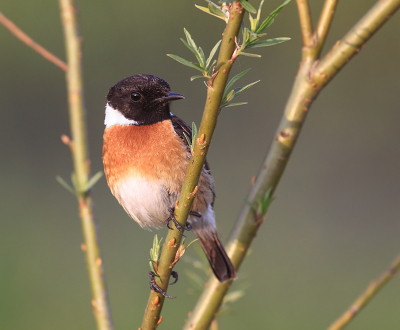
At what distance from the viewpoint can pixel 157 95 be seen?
9.71 feet

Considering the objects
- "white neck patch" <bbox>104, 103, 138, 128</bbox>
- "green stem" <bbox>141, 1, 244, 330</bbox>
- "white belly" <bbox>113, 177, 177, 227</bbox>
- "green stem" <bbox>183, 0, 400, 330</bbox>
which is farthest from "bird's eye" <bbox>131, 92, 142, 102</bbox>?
"green stem" <bbox>141, 1, 244, 330</bbox>

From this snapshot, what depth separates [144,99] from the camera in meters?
3.03

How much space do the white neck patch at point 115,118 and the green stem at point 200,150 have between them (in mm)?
1642

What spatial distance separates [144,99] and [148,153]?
397mm

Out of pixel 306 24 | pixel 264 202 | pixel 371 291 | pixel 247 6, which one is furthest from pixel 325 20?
pixel 371 291

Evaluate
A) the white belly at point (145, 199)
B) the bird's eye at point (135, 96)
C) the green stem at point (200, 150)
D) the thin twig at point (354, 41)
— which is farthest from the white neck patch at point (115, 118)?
the green stem at point (200, 150)

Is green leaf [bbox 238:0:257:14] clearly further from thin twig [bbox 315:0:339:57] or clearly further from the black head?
the black head

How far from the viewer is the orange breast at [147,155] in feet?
8.96

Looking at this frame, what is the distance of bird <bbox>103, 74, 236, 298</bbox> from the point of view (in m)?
2.75

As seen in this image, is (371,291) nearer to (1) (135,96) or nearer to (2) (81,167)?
(2) (81,167)

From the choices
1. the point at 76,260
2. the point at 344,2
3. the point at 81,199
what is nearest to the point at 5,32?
the point at 76,260

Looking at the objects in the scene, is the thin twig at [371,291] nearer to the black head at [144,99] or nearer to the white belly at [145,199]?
the white belly at [145,199]

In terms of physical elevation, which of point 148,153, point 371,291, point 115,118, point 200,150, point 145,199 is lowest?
point 371,291

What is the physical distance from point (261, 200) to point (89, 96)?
6431mm
